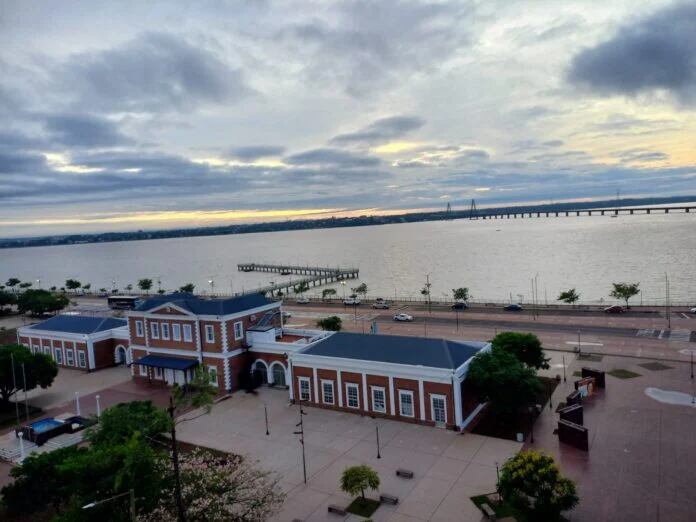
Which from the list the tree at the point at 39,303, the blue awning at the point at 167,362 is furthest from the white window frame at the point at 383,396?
the tree at the point at 39,303

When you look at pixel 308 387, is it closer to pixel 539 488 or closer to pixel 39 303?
pixel 539 488

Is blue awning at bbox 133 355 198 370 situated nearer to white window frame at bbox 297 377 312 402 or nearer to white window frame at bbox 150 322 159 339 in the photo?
white window frame at bbox 150 322 159 339

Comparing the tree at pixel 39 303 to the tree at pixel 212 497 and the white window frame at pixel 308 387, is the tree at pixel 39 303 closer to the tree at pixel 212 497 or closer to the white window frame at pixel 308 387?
the white window frame at pixel 308 387

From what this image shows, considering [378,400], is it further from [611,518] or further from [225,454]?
[611,518]

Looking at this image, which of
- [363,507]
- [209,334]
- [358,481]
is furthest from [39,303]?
[358,481]

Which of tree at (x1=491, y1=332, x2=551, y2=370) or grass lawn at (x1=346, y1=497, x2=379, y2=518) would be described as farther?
tree at (x1=491, y1=332, x2=551, y2=370)

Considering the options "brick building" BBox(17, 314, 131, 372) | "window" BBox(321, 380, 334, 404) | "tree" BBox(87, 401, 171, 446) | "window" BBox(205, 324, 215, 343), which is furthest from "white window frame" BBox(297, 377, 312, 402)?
"brick building" BBox(17, 314, 131, 372)
